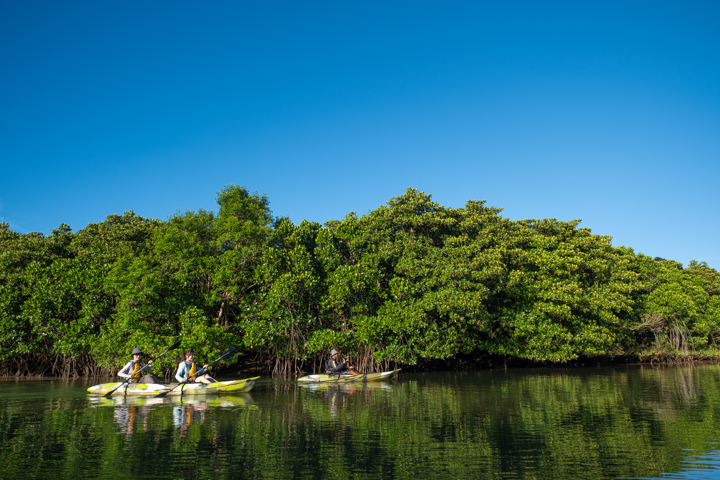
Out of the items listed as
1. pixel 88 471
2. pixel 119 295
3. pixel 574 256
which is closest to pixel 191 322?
pixel 119 295

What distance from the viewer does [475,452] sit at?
7.68 m

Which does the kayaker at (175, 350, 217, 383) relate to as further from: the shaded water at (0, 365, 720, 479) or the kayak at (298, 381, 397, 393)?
the kayak at (298, 381, 397, 393)

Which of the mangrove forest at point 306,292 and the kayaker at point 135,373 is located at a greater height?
the mangrove forest at point 306,292

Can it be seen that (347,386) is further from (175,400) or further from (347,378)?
(175,400)

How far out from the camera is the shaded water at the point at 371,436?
679cm

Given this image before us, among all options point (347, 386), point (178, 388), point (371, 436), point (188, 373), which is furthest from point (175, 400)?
point (371, 436)

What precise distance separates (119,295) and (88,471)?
67.0 feet

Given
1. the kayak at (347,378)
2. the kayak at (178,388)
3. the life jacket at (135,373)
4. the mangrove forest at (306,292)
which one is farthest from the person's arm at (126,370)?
Answer: the kayak at (347,378)

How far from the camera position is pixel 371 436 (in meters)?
9.11

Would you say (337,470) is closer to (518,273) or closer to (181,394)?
(181,394)

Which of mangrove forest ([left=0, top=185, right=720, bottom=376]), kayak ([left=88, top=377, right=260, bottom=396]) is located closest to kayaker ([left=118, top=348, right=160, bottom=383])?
kayak ([left=88, top=377, right=260, bottom=396])

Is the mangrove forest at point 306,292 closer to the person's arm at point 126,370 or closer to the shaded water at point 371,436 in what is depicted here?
the person's arm at point 126,370

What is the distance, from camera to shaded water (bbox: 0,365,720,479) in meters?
6.79

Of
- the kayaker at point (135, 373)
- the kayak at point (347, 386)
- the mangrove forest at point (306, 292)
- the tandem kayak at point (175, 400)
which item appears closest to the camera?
the tandem kayak at point (175, 400)
